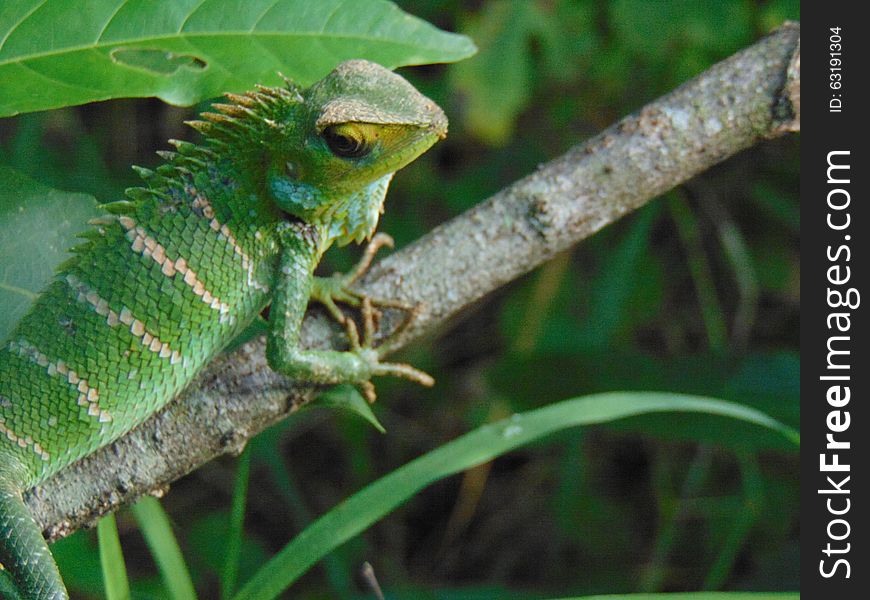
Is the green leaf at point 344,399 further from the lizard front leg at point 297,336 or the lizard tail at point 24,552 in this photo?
the lizard tail at point 24,552

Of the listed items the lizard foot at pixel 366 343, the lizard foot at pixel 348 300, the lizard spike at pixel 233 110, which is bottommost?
the lizard foot at pixel 366 343

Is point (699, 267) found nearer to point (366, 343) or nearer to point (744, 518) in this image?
→ point (744, 518)

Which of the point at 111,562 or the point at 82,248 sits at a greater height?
the point at 82,248

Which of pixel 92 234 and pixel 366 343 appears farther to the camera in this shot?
pixel 366 343

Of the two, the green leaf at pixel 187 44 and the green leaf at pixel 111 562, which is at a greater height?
the green leaf at pixel 187 44

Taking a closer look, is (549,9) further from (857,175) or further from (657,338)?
(657,338)

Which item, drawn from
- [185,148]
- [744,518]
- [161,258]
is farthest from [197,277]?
[744,518]

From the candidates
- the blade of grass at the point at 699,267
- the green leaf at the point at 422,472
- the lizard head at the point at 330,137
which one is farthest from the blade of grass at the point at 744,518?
the lizard head at the point at 330,137
